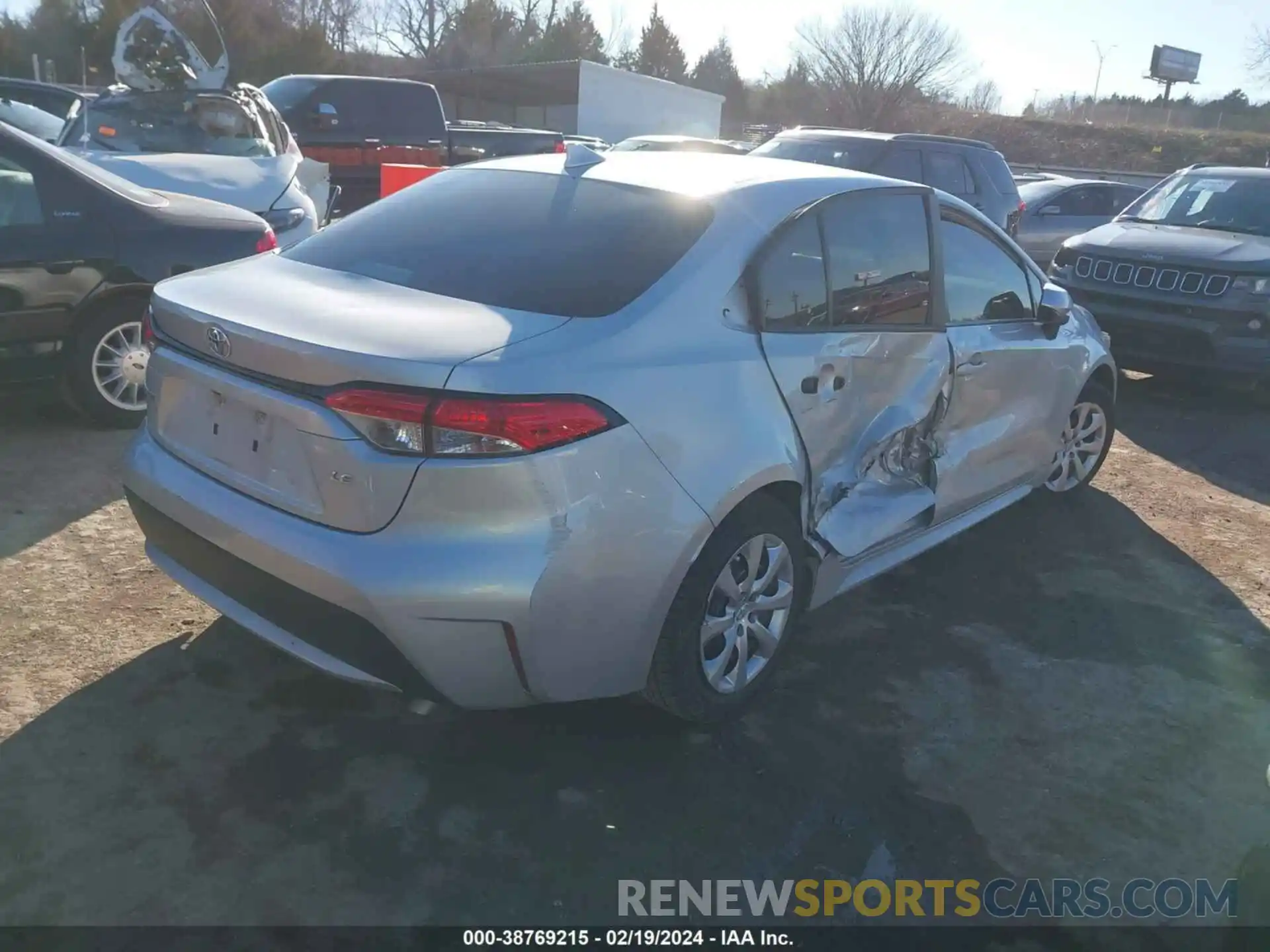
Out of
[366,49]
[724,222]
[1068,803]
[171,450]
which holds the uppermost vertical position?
[366,49]

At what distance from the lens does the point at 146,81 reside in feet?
31.1

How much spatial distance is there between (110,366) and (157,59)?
5.51 meters

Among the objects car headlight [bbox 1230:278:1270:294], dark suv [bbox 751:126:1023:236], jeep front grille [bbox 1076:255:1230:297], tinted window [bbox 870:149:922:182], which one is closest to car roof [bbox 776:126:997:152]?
dark suv [bbox 751:126:1023:236]

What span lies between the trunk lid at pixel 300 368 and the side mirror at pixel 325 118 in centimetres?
1231

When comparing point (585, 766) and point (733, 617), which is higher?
point (733, 617)

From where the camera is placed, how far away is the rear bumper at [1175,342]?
24.8 ft

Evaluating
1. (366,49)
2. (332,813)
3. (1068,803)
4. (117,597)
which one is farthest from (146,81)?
(366,49)

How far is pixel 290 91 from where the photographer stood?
1508 cm

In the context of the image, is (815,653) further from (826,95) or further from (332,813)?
(826,95)

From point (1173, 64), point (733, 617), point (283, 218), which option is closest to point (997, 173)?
point (283, 218)

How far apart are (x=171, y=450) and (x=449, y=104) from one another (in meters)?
45.7

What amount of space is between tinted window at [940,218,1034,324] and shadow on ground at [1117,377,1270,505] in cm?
251

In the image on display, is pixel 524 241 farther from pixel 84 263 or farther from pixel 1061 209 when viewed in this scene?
pixel 1061 209

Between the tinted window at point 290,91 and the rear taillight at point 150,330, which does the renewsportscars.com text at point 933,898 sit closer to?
the rear taillight at point 150,330
